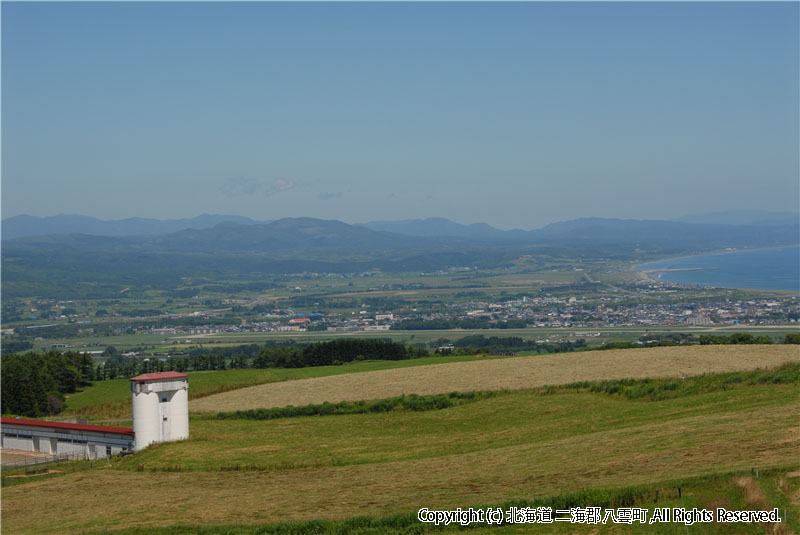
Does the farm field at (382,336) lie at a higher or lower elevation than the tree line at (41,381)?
lower

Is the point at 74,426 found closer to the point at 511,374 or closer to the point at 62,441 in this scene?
the point at 62,441

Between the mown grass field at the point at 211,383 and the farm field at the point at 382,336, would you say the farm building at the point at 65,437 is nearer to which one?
the mown grass field at the point at 211,383

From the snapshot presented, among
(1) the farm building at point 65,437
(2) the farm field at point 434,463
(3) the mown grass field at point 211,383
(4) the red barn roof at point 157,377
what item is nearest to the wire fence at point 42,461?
(1) the farm building at point 65,437

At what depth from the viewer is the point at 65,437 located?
133ft

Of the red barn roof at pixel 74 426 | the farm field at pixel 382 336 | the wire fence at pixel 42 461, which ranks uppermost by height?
the red barn roof at pixel 74 426

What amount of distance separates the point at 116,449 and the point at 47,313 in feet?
560

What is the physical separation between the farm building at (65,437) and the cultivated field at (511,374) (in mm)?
7832

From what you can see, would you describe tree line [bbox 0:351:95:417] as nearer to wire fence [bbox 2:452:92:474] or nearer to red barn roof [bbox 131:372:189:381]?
wire fence [bbox 2:452:92:474]

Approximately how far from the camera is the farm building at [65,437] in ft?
125

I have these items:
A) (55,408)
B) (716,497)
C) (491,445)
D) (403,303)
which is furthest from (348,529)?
(403,303)

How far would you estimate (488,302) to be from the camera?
18488 centimetres

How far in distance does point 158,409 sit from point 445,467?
17.6m

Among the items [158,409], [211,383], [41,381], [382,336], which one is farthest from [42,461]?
[382,336]

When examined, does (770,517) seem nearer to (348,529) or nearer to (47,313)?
(348,529)
